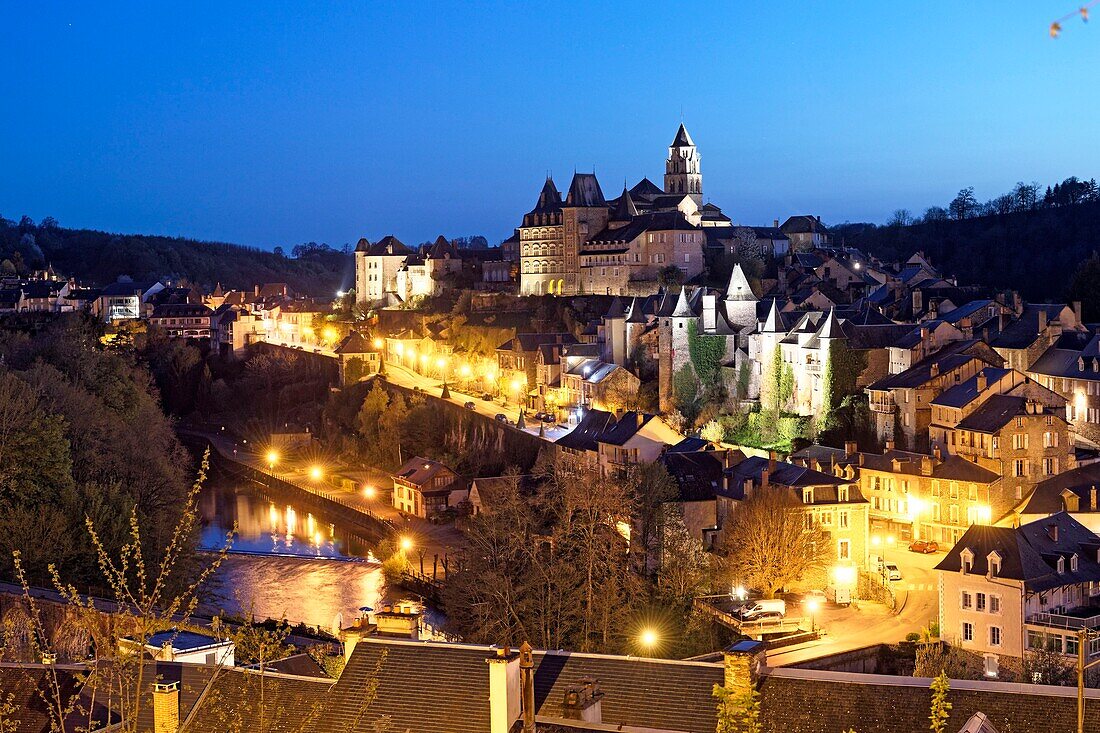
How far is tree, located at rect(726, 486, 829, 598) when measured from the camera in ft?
93.6

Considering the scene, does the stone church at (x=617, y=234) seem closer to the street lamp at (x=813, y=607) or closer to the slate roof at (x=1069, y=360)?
the slate roof at (x=1069, y=360)

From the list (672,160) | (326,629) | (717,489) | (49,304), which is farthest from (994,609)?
(49,304)

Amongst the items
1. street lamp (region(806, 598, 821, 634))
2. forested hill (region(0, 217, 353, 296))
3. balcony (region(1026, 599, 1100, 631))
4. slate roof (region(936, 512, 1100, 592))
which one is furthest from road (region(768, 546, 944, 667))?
forested hill (region(0, 217, 353, 296))

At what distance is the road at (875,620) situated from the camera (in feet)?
80.3

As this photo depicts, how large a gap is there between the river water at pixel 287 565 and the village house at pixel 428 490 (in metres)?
2.33

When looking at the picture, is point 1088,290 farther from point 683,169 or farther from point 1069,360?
point 683,169

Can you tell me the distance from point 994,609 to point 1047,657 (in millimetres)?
1719

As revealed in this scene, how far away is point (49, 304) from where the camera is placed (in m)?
84.1

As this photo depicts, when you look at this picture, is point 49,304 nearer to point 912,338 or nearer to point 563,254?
point 563,254

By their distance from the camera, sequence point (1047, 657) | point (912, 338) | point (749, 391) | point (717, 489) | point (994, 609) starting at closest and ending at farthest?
point (1047, 657) → point (994, 609) → point (717, 489) → point (912, 338) → point (749, 391)

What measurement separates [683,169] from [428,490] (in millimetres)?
34570

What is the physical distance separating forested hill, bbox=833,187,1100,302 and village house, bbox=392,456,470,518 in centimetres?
3742

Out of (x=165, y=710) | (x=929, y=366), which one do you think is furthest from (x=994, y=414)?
(x=165, y=710)

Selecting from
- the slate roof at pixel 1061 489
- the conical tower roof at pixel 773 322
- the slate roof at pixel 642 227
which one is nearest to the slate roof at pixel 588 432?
the conical tower roof at pixel 773 322
